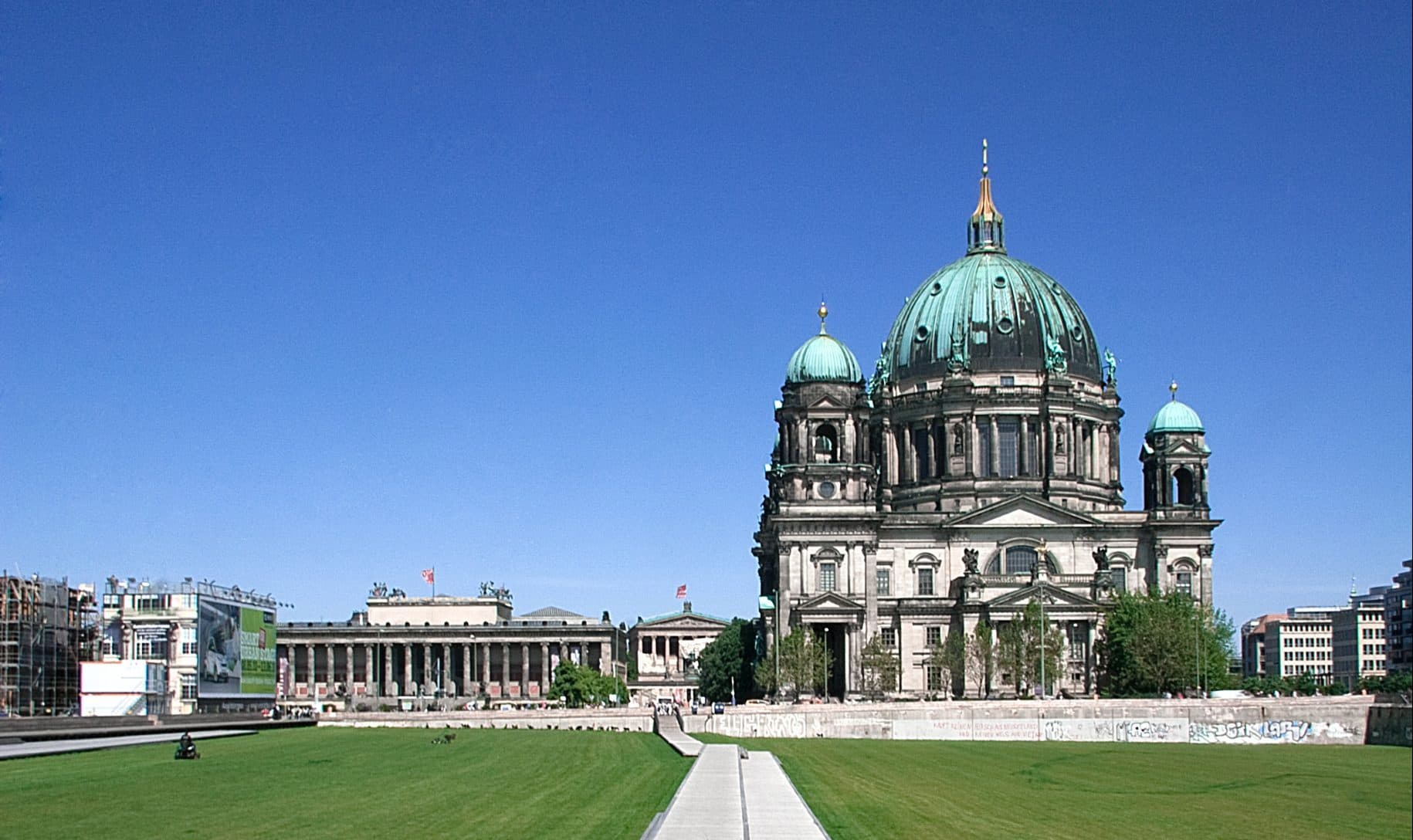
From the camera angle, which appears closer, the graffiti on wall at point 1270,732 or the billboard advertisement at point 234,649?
the graffiti on wall at point 1270,732

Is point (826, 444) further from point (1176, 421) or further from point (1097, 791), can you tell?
point (1097, 791)

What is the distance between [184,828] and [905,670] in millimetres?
111168

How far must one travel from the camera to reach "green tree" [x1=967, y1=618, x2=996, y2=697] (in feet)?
484

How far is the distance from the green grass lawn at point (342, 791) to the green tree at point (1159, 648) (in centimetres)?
6070

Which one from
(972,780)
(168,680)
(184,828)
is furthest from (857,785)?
(168,680)

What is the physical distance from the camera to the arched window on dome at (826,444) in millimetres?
156375

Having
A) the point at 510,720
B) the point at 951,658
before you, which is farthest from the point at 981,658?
the point at 510,720

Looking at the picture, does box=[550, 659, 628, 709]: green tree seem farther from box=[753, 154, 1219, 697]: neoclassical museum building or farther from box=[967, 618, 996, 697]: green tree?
box=[967, 618, 996, 697]: green tree

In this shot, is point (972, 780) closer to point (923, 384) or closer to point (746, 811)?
point (746, 811)

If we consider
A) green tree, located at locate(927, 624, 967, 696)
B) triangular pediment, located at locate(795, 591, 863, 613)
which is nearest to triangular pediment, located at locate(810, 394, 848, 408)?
triangular pediment, located at locate(795, 591, 863, 613)

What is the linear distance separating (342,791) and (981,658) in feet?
302

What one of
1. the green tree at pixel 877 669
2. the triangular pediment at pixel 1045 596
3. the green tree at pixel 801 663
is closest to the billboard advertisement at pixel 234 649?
the green tree at pixel 801 663

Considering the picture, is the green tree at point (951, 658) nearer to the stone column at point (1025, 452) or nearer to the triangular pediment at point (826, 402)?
the stone column at point (1025, 452)

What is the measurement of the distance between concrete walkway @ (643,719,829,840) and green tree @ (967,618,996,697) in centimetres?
7742
